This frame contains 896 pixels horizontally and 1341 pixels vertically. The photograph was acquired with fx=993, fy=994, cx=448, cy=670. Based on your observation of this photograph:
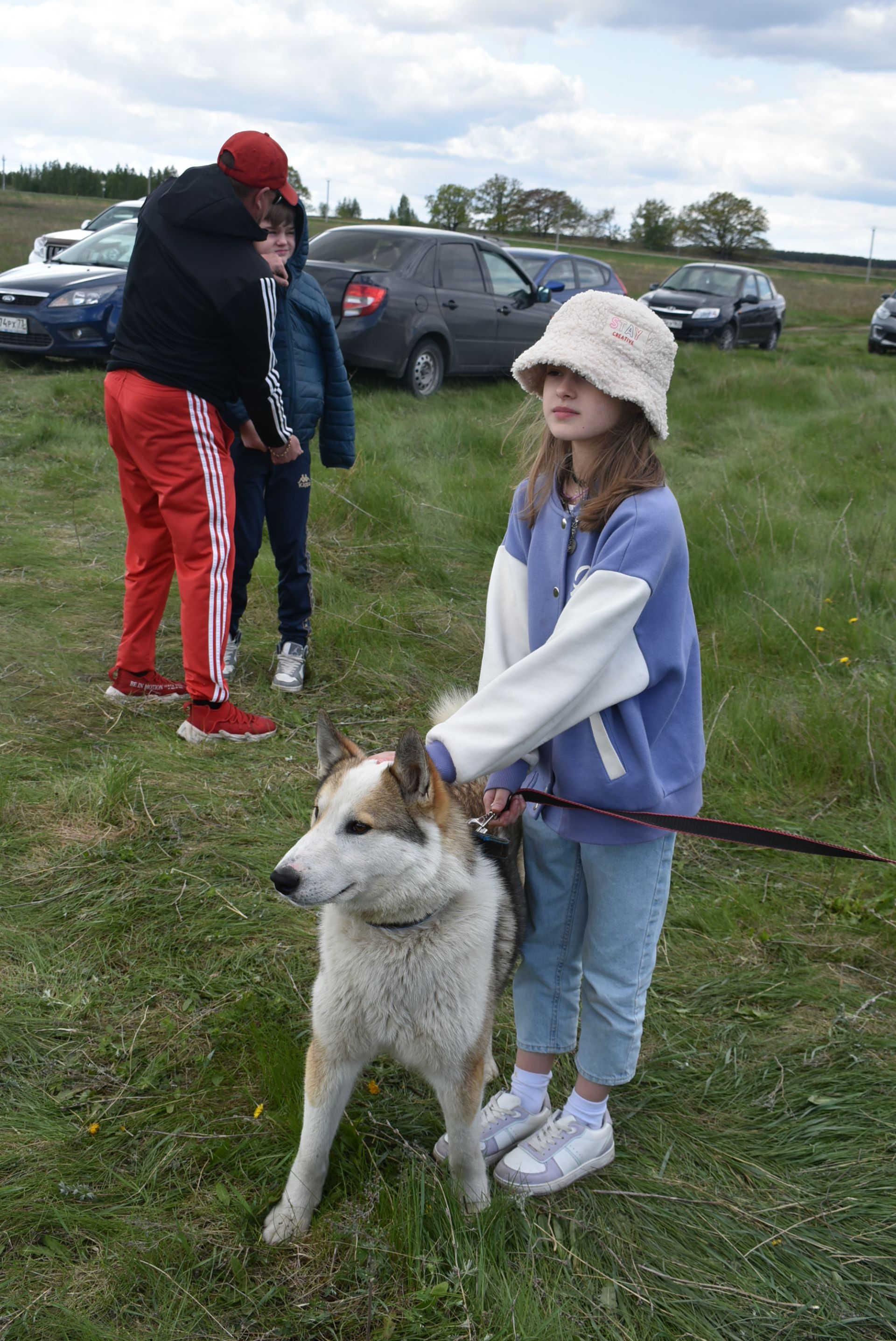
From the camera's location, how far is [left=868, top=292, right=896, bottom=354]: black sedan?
19.6 m

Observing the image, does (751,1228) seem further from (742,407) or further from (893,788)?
(742,407)

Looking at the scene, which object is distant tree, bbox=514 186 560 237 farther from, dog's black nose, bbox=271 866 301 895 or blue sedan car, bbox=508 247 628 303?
dog's black nose, bbox=271 866 301 895

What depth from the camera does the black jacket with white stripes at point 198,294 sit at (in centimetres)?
356

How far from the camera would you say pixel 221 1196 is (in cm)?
210

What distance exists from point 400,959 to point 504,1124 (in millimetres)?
621

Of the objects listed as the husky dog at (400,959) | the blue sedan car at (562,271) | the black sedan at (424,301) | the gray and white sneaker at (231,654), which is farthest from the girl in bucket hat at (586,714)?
the blue sedan car at (562,271)

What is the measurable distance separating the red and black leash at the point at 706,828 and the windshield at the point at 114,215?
13.3m

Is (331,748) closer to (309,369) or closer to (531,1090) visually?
(531,1090)

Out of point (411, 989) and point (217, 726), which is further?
point (217, 726)

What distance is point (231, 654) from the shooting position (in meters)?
4.82

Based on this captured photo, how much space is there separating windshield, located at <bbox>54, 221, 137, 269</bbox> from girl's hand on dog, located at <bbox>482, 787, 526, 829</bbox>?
9.91m

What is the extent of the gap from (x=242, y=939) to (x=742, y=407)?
10.2 m

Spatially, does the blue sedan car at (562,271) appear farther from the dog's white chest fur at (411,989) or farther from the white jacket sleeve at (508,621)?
the dog's white chest fur at (411,989)

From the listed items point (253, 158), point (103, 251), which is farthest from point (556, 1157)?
point (103, 251)
